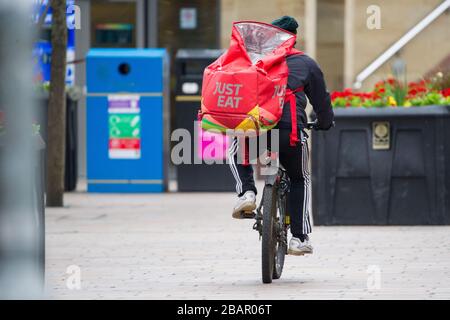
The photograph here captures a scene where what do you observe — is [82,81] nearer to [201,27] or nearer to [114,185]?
[201,27]

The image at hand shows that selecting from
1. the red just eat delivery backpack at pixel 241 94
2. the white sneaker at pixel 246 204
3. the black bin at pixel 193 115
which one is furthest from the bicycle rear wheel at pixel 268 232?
the black bin at pixel 193 115

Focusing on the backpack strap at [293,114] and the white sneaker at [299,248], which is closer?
the backpack strap at [293,114]

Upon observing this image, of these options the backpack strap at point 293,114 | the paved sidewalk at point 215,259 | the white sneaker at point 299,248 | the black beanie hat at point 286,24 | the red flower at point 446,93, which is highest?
the black beanie hat at point 286,24

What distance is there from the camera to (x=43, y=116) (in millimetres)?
17562

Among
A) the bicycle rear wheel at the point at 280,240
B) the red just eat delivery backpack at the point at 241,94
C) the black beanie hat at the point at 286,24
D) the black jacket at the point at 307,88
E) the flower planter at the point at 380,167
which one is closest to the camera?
the red just eat delivery backpack at the point at 241,94

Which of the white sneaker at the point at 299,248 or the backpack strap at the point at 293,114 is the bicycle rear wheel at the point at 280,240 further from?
the backpack strap at the point at 293,114

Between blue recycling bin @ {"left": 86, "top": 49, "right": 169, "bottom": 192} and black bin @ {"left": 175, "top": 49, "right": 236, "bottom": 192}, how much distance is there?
23 centimetres

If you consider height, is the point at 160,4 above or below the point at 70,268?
above

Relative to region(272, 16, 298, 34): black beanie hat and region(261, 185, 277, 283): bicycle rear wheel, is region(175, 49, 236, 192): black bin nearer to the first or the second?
region(272, 16, 298, 34): black beanie hat

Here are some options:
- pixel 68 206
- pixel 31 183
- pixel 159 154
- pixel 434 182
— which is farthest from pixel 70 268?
pixel 159 154

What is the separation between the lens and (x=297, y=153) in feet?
27.6

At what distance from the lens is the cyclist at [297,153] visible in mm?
8344

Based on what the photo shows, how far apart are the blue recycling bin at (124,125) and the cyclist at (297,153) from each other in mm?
9001
